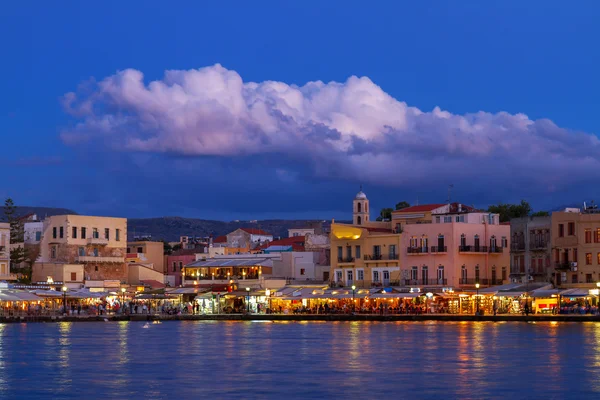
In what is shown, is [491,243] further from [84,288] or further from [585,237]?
[84,288]

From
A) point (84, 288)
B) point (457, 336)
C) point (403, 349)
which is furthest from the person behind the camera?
point (84, 288)

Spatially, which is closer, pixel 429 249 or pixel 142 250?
pixel 429 249

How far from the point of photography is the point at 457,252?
284 feet

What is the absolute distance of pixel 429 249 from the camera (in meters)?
87.8

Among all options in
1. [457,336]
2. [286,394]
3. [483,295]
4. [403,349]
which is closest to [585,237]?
[483,295]

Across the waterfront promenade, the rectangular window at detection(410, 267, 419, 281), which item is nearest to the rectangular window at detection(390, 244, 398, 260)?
the rectangular window at detection(410, 267, 419, 281)

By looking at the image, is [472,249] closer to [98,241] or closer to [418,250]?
[418,250]

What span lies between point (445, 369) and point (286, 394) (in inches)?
357

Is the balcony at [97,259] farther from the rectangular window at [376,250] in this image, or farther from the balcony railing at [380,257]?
the rectangular window at [376,250]

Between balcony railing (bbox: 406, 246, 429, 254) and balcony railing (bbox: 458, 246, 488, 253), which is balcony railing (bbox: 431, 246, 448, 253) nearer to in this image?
balcony railing (bbox: 406, 246, 429, 254)

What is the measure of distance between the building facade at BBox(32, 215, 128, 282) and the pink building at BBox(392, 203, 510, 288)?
1149 inches

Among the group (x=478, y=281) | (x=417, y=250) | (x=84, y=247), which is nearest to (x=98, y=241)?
(x=84, y=247)

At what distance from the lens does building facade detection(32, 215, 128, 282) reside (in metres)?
101

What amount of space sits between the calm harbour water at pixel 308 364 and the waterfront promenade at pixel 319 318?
286 inches
